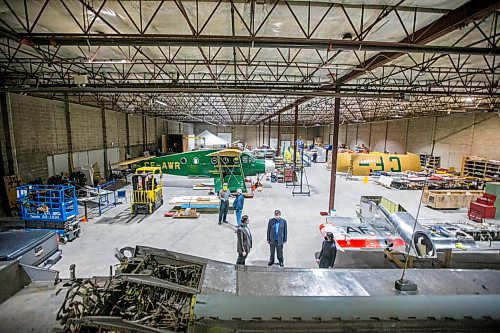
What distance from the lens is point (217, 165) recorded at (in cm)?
1448

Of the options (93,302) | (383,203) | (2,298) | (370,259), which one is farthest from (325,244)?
(2,298)

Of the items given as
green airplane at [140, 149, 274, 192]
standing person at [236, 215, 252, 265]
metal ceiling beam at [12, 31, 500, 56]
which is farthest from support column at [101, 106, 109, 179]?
standing person at [236, 215, 252, 265]

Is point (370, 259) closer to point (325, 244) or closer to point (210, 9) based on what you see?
point (325, 244)

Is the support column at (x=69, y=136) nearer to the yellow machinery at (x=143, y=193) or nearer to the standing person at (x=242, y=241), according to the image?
the yellow machinery at (x=143, y=193)

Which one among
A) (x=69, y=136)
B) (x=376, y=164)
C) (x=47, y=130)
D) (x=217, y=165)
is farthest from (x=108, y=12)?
(x=376, y=164)

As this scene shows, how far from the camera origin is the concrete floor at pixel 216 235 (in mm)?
7258

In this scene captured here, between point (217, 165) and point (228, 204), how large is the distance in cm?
449

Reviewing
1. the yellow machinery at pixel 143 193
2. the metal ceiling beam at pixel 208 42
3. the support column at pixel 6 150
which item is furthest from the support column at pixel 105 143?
the metal ceiling beam at pixel 208 42

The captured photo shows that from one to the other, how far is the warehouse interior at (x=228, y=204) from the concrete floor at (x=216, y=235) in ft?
0.26

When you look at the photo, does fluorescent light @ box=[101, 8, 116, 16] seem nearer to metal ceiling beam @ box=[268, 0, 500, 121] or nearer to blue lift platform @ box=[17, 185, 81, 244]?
blue lift platform @ box=[17, 185, 81, 244]

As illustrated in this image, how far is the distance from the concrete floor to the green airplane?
1.62m

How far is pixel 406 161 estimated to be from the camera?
23.1 meters

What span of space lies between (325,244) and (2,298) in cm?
574

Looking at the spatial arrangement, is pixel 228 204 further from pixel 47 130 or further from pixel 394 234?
pixel 47 130
